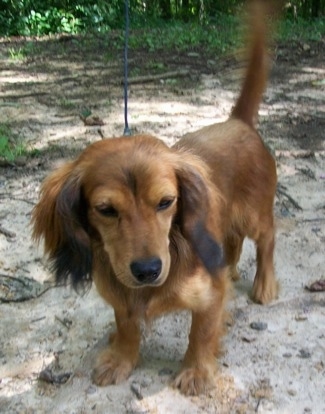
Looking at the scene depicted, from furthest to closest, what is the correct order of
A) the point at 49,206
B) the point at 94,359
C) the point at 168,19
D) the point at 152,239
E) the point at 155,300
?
the point at 168,19 → the point at 94,359 → the point at 155,300 → the point at 49,206 → the point at 152,239

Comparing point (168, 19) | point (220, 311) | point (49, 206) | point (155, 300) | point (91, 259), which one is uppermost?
point (49, 206)

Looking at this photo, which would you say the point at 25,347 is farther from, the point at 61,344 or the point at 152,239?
the point at 152,239

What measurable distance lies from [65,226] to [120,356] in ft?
3.06

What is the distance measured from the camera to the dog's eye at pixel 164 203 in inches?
94.7

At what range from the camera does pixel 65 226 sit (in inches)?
97.0

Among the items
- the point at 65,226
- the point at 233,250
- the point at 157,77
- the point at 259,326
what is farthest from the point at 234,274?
the point at 157,77

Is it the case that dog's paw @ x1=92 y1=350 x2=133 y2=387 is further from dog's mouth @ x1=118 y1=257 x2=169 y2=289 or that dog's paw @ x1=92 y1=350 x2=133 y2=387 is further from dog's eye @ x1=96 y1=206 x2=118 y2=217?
dog's eye @ x1=96 y1=206 x2=118 y2=217

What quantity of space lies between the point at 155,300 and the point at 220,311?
399mm

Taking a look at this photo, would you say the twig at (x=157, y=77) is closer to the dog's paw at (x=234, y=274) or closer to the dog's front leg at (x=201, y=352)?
the dog's paw at (x=234, y=274)

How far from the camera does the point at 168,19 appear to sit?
1641cm

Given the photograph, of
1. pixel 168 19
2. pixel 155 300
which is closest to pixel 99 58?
pixel 168 19

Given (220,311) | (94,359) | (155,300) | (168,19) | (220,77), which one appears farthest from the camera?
(168,19)

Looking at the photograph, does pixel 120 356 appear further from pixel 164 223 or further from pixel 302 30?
pixel 302 30

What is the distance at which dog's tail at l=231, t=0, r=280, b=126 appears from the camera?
3.25 metres
